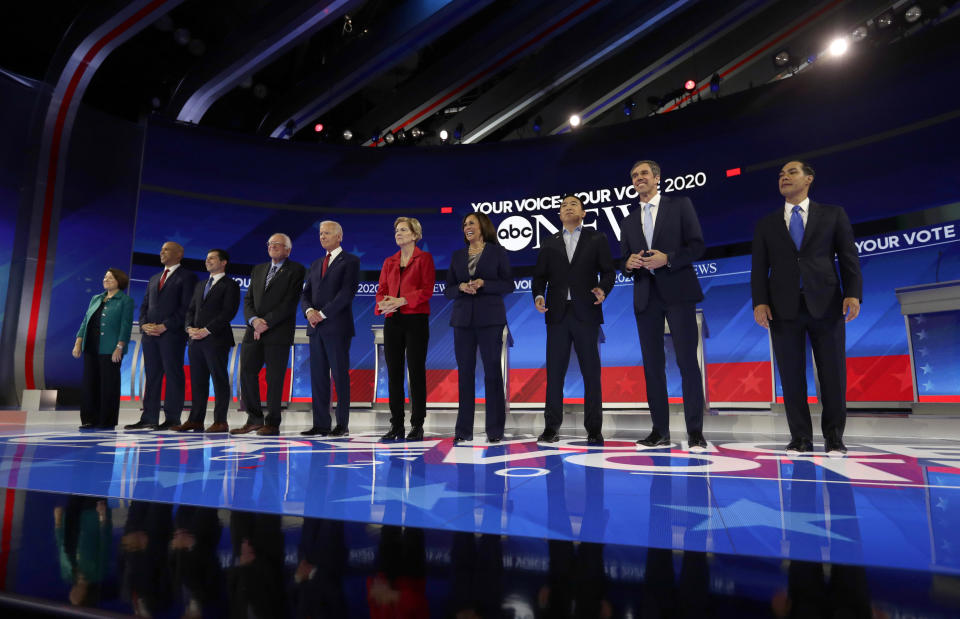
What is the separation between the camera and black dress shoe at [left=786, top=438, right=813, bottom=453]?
2.55m

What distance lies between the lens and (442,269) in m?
8.35

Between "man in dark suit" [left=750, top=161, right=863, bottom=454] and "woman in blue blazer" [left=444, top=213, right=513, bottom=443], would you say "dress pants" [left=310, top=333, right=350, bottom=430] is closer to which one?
"woman in blue blazer" [left=444, top=213, right=513, bottom=443]

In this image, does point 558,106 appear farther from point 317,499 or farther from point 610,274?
point 317,499

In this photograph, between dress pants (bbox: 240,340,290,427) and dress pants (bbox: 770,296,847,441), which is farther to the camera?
dress pants (bbox: 240,340,290,427)

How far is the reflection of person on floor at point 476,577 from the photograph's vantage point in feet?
2.11

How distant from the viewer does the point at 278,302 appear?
3904 millimetres

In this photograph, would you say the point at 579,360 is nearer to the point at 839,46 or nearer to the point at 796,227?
the point at 796,227

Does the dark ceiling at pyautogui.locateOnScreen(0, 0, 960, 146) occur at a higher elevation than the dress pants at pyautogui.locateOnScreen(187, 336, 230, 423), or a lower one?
higher

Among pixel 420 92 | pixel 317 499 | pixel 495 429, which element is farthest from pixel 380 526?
pixel 420 92

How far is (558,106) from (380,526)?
8913 mm

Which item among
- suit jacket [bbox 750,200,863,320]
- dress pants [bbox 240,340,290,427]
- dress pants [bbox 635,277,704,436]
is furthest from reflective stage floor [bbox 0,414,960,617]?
dress pants [bbox 240,340,290,427]

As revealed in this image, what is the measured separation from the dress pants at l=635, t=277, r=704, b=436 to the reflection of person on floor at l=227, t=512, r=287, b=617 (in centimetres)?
225

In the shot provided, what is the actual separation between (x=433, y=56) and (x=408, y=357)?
748 centimetres

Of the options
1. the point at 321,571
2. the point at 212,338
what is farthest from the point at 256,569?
the point at 212,338
